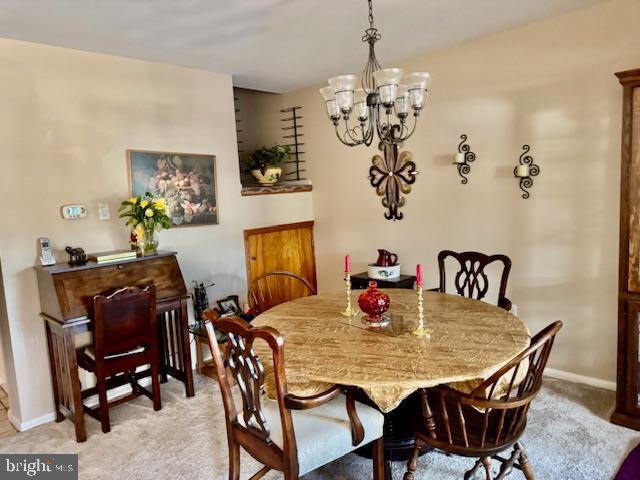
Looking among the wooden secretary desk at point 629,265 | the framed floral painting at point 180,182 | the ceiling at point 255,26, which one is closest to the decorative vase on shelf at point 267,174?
the framed floral painting at point 180,182

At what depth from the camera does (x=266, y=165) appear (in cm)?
435

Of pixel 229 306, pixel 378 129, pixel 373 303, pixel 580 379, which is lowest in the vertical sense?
pixel 580 379

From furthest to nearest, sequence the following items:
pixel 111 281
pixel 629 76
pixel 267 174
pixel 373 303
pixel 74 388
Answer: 1. pixel 267 174
2. pixel 111 281
3. pixel 74 388
4. pixel 629 76
5. pixel 373 303

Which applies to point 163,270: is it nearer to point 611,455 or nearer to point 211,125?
point 211,125

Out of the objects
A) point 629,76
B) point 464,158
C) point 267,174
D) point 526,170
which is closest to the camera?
point 629,76

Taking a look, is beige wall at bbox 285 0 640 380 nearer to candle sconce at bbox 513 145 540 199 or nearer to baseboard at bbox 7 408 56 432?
candle sconce at bbox 513 145 540 199

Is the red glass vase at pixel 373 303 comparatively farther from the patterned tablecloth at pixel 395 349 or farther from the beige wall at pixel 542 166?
the beige wall at pixel 542 166

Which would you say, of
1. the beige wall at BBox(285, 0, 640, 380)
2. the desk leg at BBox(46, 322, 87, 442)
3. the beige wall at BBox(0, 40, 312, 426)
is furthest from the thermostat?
the beige wall at BBox(285, 0, 640, 380)

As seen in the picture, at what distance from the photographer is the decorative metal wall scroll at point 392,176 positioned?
3902 mm

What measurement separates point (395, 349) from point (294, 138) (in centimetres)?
332

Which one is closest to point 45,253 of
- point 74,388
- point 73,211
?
point 73,211

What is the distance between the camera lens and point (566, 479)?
2105 mm

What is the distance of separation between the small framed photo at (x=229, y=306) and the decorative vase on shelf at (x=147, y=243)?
0.81 metres

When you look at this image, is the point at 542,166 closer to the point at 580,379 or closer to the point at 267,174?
the point at 580,379
